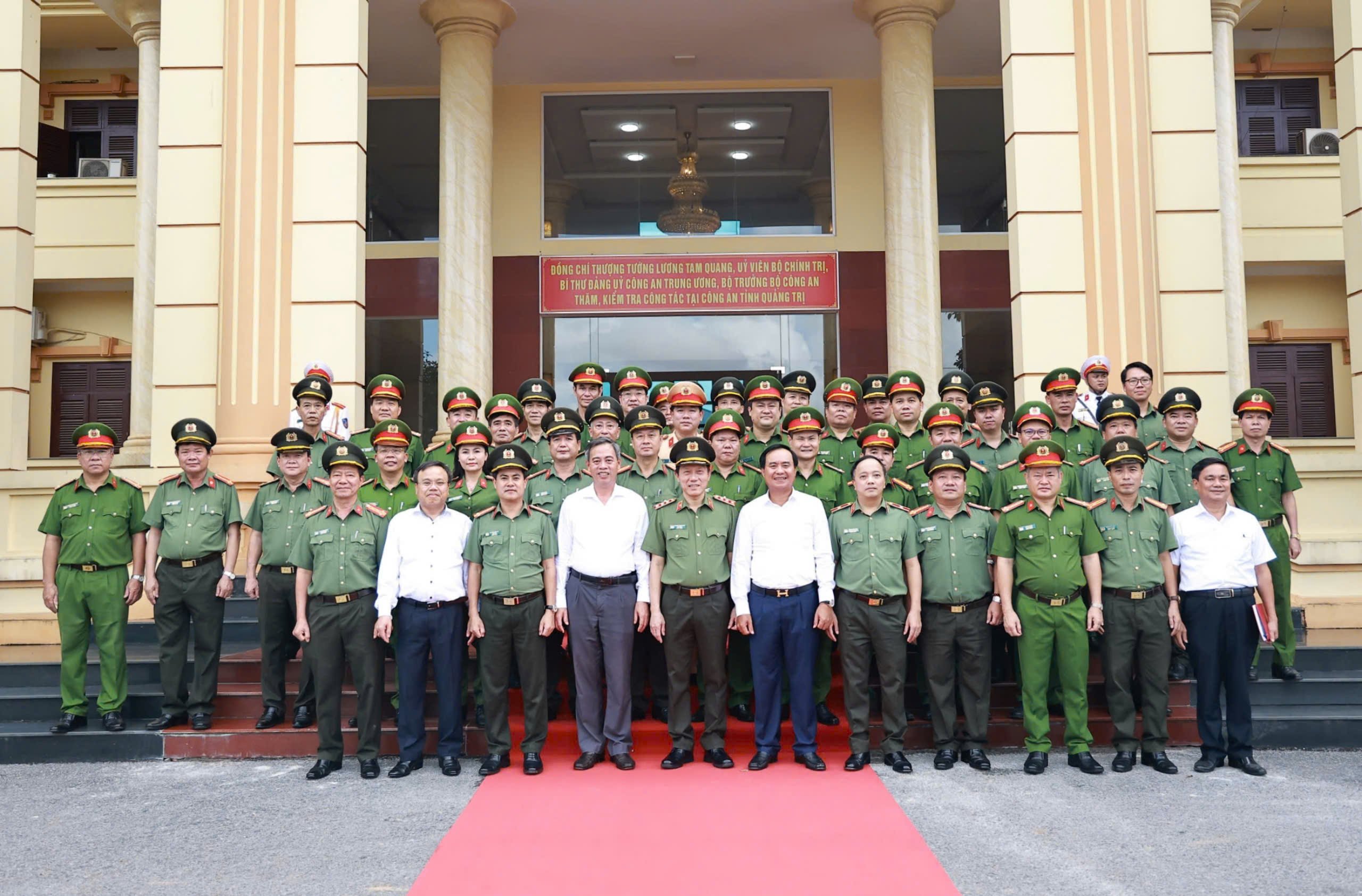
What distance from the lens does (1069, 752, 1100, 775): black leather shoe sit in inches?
214

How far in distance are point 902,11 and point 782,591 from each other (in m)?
8.02

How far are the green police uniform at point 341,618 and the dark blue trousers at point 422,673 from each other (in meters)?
0.15

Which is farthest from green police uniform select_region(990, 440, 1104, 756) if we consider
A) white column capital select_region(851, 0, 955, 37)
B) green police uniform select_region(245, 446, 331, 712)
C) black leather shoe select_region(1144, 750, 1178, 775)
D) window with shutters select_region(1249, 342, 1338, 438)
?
window with shutters select_region(1249, 342, 1338, 438)

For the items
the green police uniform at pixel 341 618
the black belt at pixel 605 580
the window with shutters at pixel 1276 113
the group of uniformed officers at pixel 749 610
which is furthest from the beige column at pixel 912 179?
the green police uniform at pixel 341 618

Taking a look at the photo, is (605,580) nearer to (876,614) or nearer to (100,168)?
(876,614)

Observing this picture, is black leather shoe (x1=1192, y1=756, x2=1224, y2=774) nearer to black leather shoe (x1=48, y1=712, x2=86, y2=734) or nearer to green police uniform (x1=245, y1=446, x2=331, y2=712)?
green police uniform (x1=245, y1=446, x2=331, y2=712)

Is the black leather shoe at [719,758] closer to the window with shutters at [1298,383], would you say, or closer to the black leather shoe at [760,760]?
the black leather shoe at [760,760]

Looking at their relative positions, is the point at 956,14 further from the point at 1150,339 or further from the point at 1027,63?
the point at 1150,339

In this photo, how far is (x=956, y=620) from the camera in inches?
226

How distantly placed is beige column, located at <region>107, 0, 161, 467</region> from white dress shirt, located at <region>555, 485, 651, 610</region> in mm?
6353

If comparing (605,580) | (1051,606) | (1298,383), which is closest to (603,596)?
(605,580)

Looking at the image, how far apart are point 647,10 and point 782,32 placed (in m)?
1.61

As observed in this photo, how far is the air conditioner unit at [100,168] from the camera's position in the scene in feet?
45.6

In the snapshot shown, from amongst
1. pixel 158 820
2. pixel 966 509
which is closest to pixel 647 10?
pixel 966 509
